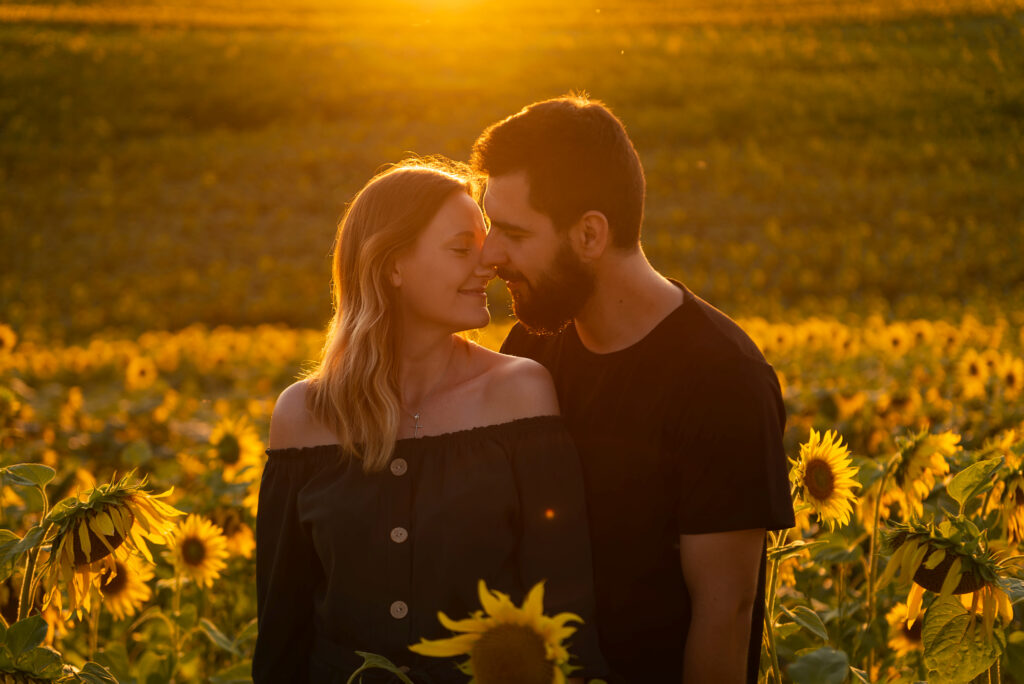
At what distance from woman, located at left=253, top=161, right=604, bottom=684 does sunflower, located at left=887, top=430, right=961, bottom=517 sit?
88cm

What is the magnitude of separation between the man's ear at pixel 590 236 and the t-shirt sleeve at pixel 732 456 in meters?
0.47

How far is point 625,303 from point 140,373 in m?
5.72

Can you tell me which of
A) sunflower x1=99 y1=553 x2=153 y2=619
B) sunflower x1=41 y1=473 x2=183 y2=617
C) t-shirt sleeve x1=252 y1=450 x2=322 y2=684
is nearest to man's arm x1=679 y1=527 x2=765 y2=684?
t-shirt sleeve x1=252 y1=450 x2=322 y2=684

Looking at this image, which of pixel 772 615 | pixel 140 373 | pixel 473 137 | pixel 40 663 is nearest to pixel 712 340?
pixel 772 615

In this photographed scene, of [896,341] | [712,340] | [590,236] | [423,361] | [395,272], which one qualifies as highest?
[590,236]

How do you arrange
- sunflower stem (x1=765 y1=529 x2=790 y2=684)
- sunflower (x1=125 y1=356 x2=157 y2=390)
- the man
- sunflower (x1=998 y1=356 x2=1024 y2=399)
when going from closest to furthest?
1. sunflower stem (x1=765 y1=529 x2=790 y2=684)
2. the man
3. sunflower (x1=998 y1=356 x2=1024 y2=399)
4. sunflower (x1=125 y1=356 x2=157 y2=390)

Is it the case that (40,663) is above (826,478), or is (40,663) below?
below

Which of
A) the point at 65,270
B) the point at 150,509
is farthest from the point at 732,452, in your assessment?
the point at 65,270

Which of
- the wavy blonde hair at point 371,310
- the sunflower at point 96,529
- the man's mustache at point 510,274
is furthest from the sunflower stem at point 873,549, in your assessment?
the sunflower at point 96,529

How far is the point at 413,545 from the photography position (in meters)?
2.46

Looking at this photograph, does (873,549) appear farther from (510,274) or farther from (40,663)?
(40,663)

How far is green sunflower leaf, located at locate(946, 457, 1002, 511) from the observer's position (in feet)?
6.64

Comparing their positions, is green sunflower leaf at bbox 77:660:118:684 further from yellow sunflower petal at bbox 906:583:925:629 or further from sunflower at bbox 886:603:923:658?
sunflower at bbox 886:603:923:658

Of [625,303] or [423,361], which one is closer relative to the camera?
[625,303]
